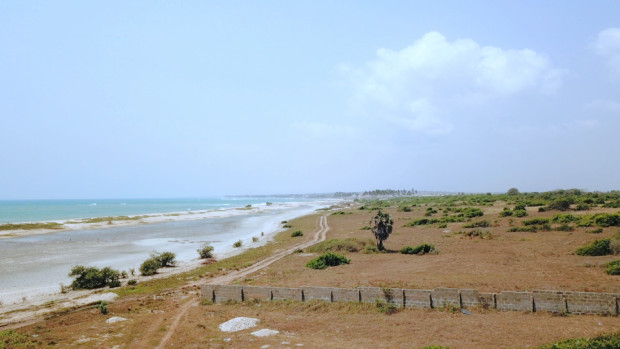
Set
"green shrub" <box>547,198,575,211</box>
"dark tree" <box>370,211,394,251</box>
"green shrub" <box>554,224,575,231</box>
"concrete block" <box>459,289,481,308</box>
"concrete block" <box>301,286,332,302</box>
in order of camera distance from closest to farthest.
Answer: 1. "concrete block" <box>459,289,481,308</box>
2. "concrete block" <box>301,286,332,302</box>
3. "dark tree" <box>370,211,394,251</box>
4. "green shrub" <box>554,224,575,231</box>
5. "green shrub" <box>547,198,575,211</box>

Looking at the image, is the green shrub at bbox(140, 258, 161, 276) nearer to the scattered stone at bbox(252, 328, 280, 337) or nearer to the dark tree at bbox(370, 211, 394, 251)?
the scattered stone at bbox(252, 328, 280, 337)

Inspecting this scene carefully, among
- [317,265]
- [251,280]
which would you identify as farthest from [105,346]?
[317,265]

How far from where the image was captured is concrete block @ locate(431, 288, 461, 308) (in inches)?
698

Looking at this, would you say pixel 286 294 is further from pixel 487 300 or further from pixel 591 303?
pixel 591 303

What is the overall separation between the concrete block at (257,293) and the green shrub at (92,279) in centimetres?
1320

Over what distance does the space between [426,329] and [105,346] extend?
13.5 metres

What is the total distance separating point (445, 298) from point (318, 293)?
6444mm

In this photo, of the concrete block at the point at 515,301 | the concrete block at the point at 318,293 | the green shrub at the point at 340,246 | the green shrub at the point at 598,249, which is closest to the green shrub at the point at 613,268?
the green shrub at the point at 598,249

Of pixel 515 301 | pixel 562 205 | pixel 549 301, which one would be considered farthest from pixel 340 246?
pixel 562 205

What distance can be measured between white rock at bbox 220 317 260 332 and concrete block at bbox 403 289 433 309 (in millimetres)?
7437

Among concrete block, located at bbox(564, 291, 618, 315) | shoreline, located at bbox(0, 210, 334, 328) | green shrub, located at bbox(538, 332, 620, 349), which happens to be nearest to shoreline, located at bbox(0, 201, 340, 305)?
shoreline, located at bbox(0, 210, 334, 328)

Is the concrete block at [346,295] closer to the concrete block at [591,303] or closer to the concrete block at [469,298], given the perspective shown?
the concrete block at [469,298]

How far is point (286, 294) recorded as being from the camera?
20672 mm

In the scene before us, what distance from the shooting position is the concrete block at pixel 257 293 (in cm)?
2102
